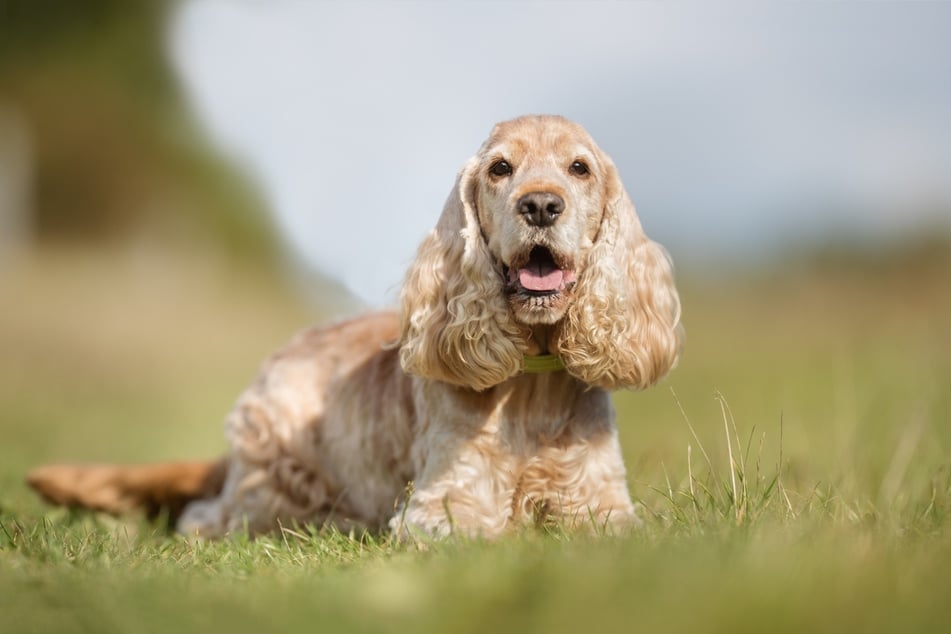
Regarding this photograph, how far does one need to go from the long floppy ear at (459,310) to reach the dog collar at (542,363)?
0.10 m

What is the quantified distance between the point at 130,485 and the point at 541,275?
2.49m

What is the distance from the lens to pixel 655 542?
247 centimetres

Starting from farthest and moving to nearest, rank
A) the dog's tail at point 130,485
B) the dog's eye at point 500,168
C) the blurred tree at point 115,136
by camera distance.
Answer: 1. the blurred tree at point 115,136
2. the dog's tail at point 130,485
3. the dog's eye at point 500,168

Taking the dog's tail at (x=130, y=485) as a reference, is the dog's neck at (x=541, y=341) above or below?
above

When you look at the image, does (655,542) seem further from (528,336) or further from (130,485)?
(130,485)

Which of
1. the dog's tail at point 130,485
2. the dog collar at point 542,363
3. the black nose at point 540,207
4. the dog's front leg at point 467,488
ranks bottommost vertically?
the dog's tail at point 130,485

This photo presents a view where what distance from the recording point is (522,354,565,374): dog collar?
11.2ft

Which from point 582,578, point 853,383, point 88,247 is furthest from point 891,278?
point 88,247

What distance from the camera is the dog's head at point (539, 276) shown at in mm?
3201

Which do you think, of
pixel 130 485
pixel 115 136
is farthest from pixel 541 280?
pixel 115 136

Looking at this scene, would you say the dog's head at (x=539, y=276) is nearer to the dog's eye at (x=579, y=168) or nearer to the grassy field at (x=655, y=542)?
the dog's eye at (x=579, y=168)

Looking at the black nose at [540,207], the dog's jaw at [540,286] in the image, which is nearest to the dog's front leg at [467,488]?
the dog's jaw at [540,286]

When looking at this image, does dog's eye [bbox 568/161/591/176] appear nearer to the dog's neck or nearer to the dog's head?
the dog's head

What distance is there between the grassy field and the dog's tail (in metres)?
0.10
